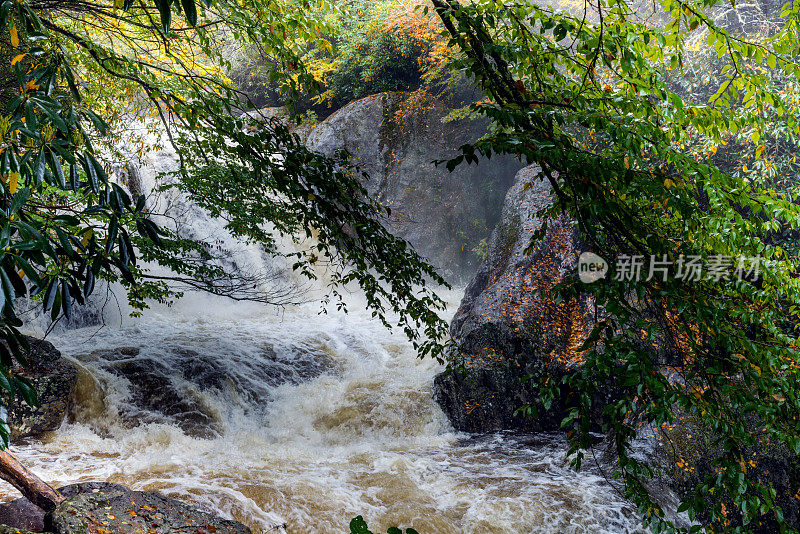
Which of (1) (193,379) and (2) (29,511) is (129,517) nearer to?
(2) (29,511)

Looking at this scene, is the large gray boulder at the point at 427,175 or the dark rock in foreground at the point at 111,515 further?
the large gray boulder at the point at 427,175

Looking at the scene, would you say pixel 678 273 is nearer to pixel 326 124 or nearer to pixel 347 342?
pixel 347 342

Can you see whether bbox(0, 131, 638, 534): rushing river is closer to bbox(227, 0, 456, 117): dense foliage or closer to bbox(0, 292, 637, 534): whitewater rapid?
bbox(0, 292, 637, 534): whitewater rapid

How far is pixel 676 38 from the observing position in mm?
1846

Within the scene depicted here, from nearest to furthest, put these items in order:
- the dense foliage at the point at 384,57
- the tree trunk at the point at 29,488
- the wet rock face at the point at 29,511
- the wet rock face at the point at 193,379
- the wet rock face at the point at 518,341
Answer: the tree trunk at the point at 29,488, the wet rock face at the point at 29,511, the wet rock face at the point at 193,379, the wet rock face at the point at 518,341, the dense foliage at the point at 384,57

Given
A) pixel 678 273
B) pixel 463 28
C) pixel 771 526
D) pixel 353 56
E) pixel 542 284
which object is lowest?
pixel 771 526

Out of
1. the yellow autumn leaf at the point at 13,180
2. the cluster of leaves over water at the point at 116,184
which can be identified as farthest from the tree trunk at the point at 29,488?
the yellow autumn leaf at the point at 13,180

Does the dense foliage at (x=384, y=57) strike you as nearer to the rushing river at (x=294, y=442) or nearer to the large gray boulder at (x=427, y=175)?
the large gray boulder at (x=427, y=175)

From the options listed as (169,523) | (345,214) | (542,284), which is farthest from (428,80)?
(169,523)

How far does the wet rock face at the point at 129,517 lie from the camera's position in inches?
104

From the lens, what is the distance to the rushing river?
157 inches

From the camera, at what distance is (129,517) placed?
113 inches

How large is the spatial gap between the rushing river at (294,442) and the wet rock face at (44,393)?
169mm

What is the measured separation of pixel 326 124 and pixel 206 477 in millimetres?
9083
